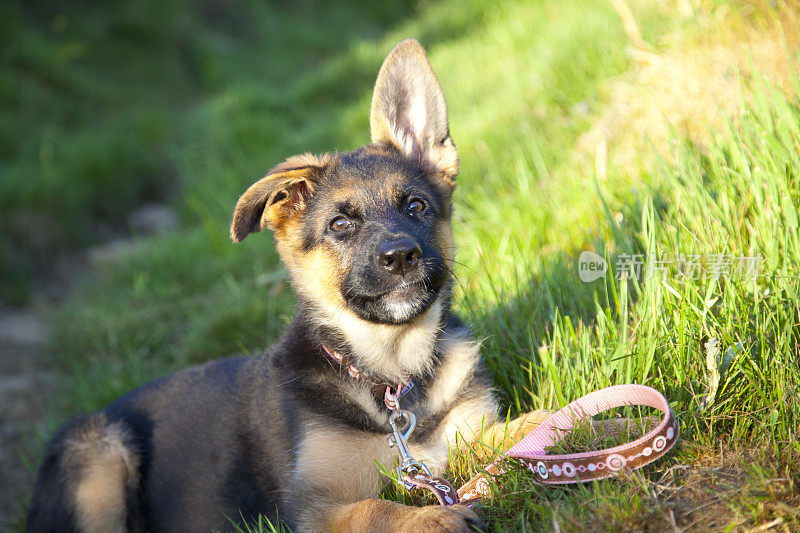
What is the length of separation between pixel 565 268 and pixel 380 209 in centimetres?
127

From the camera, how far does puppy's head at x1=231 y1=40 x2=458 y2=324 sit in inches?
113

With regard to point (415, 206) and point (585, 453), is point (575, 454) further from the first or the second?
point (415, 206)

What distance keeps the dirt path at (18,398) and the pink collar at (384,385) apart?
227 centimetres

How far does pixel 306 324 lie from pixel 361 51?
356 inches

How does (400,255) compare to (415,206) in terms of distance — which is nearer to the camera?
(400,255)

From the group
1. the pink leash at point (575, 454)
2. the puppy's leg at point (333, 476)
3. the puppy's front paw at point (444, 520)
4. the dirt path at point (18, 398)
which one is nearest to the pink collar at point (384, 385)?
the puppy's leg at point (333, 476)

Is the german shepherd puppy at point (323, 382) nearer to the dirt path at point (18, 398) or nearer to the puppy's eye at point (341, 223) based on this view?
the puppy's eye at point (341, 223)

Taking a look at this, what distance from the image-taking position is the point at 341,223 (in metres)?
3.20

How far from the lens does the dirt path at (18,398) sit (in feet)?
13.9

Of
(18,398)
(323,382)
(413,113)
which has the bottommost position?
(18,398)

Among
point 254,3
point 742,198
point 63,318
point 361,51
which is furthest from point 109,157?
point 254,3

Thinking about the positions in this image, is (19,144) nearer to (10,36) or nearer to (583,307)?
(10,36)

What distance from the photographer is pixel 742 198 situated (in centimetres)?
326

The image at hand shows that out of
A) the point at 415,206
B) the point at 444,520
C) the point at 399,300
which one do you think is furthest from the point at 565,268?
the point at 444,520
